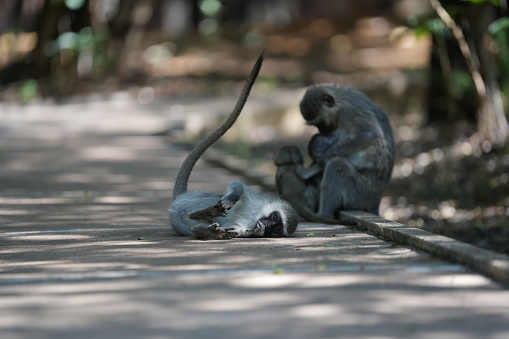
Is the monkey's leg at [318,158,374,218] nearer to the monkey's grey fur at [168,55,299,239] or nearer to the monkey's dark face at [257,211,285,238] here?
the monkey's grey fur at [168,55,299,239]

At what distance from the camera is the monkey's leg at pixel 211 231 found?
677cm

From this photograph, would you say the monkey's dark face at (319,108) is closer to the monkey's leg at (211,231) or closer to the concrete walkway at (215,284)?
the concrete walkway at (215,284)

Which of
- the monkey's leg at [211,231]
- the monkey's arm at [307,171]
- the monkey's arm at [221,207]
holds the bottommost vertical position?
the monkey's leg at [211,231]

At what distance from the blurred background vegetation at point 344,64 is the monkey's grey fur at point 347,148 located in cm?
162

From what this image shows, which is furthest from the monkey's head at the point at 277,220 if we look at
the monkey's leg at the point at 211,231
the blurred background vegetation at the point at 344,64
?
the blurred background vegetation at the point at 344,64

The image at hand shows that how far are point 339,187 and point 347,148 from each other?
0.36 meters

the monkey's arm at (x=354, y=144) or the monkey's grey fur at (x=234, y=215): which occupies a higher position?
the monkey's arm at (x=354, y=144)

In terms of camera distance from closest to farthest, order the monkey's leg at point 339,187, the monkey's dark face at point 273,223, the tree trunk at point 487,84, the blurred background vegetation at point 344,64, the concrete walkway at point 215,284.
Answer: the concrete walkway at point 215,284 → the monkey's dark face at point 273,223 → the monkey's leg at point 339,187 → the blurred background vegetation at point 344,64 → the tree trunk at point 487,84

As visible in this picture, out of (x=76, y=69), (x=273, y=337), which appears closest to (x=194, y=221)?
(x=273, y=337)

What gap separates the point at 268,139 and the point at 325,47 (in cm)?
995

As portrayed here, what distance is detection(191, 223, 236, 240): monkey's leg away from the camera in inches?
267

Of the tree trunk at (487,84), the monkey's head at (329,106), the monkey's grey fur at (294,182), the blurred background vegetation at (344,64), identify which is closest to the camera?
the monkey's grey fur at (294,182)

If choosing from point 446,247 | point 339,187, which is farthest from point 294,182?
point 446,247

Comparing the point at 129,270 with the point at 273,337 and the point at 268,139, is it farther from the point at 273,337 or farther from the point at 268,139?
the point at 268,139
